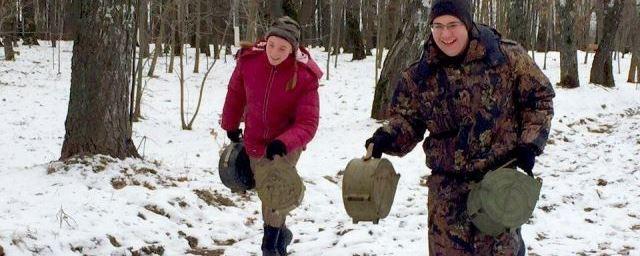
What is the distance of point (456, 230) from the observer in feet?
10.9

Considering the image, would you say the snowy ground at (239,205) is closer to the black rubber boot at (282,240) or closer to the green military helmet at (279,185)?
the black rubber boot at (282,240)

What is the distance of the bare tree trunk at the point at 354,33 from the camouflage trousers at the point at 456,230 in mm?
27896

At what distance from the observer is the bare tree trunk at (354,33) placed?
1221 inches

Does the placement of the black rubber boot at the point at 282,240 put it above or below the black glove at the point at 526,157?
below

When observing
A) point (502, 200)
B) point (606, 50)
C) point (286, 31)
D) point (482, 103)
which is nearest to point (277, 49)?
point (286, 31)

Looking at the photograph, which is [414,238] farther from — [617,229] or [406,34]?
[406,34]

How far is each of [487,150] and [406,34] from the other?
971 cm

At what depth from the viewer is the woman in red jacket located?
4547mm

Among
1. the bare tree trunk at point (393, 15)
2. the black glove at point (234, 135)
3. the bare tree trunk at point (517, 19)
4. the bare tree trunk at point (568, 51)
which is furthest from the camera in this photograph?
the bare tree trunk at point (393, 15)

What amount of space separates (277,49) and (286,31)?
135mm

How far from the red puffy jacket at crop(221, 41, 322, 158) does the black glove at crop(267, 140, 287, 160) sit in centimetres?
17

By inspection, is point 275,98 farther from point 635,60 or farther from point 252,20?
point 635,60

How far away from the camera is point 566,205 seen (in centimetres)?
720

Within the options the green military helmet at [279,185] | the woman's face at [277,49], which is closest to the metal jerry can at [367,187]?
the green military helmet at [279,185]
